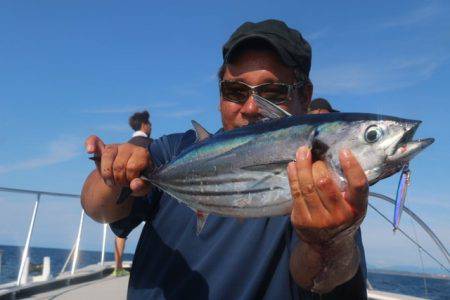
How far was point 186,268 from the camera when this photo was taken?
2605 millimetres

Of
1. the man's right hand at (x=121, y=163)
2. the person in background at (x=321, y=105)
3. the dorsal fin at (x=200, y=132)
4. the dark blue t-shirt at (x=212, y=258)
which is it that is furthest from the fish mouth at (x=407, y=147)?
the person in background at (x=321, y=105)

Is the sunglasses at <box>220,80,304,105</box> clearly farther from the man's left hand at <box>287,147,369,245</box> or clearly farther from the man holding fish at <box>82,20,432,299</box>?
the man's left hand at <box>287,147,369,245</box>

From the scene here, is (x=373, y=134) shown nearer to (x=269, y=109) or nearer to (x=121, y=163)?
(x=269, y=109)

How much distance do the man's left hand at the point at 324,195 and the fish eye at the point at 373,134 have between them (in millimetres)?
175

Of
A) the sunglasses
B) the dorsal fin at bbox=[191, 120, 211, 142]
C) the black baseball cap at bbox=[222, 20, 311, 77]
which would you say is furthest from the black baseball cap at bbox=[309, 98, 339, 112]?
the dorsal fin at bbox=[191, 120, 211, 142]

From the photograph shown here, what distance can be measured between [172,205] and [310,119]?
1223 millimetres

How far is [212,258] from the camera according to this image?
2557mm

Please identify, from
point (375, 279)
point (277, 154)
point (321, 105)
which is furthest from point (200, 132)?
point (375, 279)

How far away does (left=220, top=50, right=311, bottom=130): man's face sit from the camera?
2.95 metres

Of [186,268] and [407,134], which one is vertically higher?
[407,134]

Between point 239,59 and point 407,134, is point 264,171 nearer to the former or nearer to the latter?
point 407,134

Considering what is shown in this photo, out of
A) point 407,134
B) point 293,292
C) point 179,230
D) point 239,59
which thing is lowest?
point 293,292

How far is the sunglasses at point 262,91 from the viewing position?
9.59ft

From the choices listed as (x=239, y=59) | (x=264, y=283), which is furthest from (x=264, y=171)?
(x=239, y=59)
